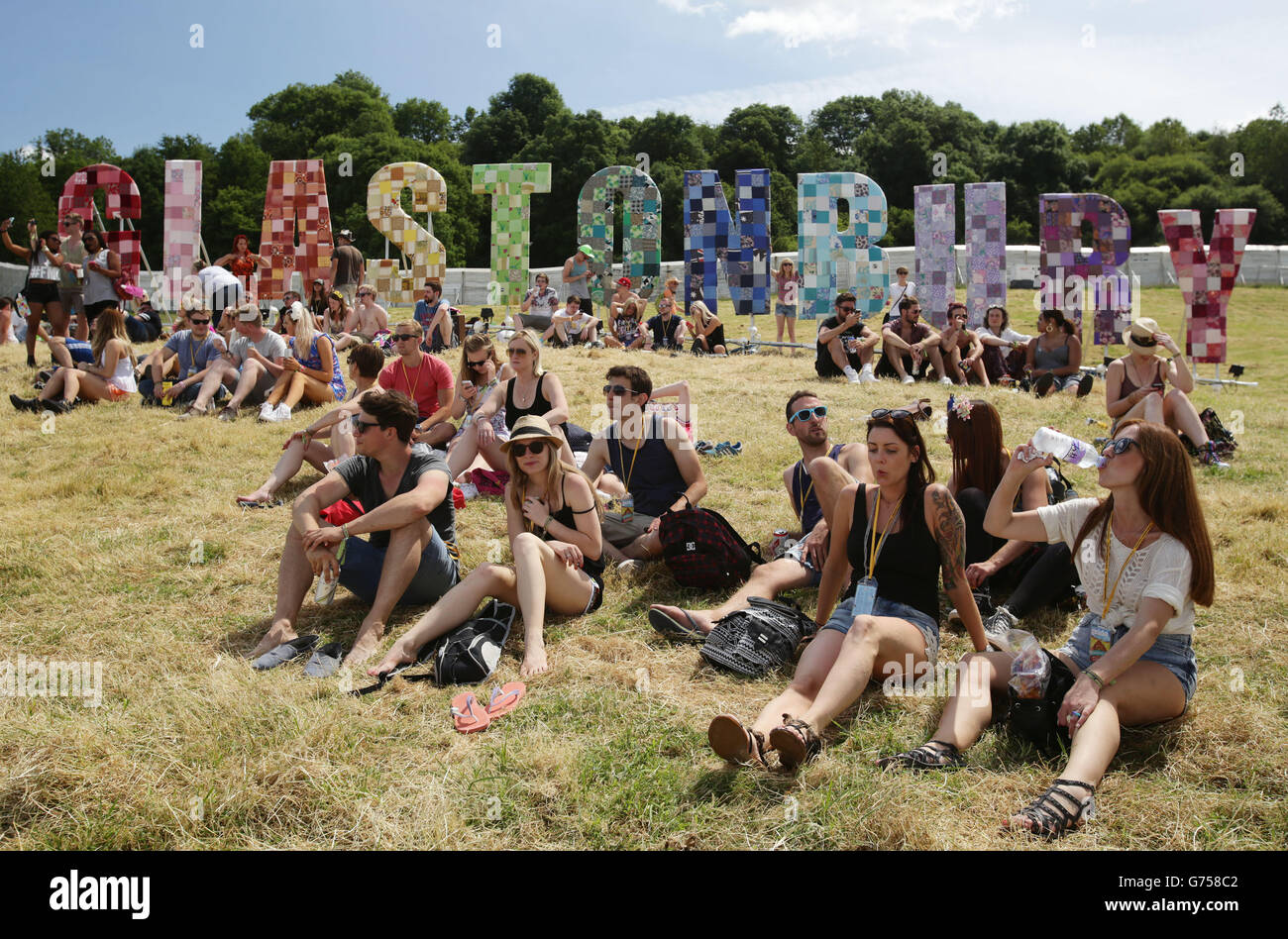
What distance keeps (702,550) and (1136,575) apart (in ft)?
7.44

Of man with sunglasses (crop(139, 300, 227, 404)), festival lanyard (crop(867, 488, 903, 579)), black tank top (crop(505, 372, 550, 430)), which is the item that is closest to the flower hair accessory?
festival lanyard (crop(867, 488, 903, 579))

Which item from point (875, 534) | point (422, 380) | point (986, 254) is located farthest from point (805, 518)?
point (986, 254)

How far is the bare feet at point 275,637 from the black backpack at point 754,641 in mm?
1983

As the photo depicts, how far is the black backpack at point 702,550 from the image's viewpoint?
5262 millimetres

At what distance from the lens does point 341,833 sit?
308 centimetres

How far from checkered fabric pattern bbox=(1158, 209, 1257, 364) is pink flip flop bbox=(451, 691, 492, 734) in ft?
39.8

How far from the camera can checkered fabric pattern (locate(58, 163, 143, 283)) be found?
14.9 metres

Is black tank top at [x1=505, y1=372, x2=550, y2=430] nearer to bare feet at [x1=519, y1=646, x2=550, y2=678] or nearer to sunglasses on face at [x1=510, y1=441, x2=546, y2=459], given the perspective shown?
sunglasses on face at [x1=510, y1=441, x2=546, y2=459]

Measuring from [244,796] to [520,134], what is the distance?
44.8 m

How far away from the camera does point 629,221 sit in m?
16.0

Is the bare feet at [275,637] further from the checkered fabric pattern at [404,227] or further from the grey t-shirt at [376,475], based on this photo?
the checkered fabric pattern at [404,227]

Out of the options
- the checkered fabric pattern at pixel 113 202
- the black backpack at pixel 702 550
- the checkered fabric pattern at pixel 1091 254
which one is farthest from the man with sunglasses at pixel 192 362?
the checkered fabric pattern at pixel 1091 254

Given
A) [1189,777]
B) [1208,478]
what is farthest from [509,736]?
[1208,478]

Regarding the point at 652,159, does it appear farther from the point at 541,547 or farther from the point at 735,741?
the point at 735,741
